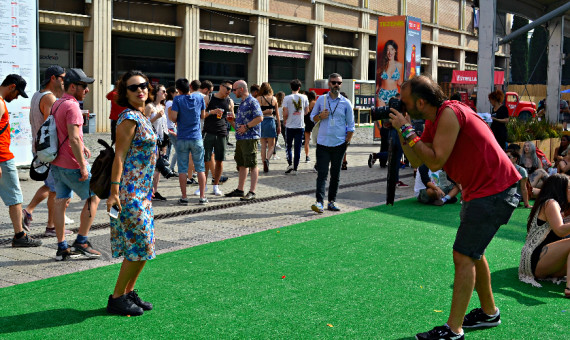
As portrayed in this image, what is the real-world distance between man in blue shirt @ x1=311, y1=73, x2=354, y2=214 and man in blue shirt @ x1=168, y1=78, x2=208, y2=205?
6.04 feet

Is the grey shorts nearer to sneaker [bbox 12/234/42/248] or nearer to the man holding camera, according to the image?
the man holding camera

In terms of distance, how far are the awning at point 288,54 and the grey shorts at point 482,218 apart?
104ft

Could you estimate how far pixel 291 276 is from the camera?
20.5ft

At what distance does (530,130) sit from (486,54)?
1930 millimetres

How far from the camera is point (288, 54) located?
3666 centimetres

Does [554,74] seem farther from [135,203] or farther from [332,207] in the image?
[135,203]

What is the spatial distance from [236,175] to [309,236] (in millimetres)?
6263

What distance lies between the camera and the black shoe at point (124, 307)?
5012 millimetres

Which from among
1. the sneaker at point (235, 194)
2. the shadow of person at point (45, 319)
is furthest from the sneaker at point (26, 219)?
the sneaker at point (235, 194)

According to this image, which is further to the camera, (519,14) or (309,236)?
(519,14)

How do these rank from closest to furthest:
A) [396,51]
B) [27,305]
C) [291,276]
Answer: [27,305] → [291,276] → [396,51]

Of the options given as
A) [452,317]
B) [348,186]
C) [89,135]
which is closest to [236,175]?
[348,186]

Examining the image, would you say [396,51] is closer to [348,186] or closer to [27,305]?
[348,186]

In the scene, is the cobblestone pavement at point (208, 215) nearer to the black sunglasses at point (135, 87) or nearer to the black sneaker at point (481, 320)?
the black sunglasses at point (135, 87)
